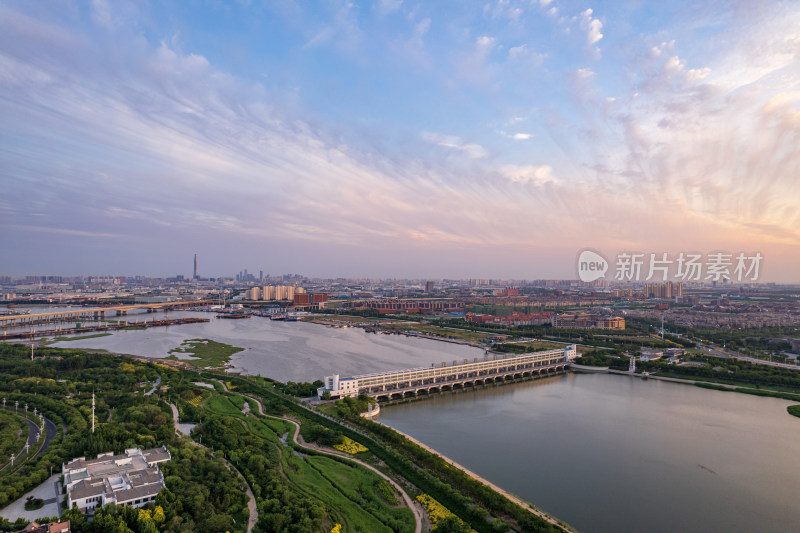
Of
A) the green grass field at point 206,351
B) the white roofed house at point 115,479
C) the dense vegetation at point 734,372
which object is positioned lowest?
the green grass field at point 206,351

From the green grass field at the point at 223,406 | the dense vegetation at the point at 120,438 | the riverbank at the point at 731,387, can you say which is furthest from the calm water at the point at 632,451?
the dense vegetation at the point at 120,438

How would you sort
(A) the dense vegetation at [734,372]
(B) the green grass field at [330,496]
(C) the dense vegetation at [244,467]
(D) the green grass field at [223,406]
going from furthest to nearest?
1. (A) the dense vegetation at [734,372]
2. (D) the green grass field at [223,406]
3. (B) the green grass field at [330,496]
4. (C) the dense vegetation at [244,467]

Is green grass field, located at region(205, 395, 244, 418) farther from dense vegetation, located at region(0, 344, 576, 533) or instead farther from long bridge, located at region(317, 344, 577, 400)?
long bridge, located at region(317, 344, 577, 400)

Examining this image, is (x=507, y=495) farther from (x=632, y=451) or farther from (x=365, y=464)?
(x=632, y=451)

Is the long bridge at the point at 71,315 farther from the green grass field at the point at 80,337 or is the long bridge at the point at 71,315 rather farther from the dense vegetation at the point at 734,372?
the dense vegetation at the point at 734,372

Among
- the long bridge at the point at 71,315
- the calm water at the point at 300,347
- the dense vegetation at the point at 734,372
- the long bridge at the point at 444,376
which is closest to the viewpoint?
the long bridge at the point at 444,376

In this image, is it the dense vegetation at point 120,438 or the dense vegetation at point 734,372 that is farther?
the dense vegetation at point 734,372

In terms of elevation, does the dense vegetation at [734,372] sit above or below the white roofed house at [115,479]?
above
